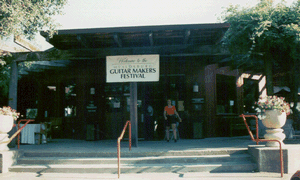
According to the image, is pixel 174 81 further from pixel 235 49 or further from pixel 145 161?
pixel 145 161

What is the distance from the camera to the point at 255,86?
13.3 m

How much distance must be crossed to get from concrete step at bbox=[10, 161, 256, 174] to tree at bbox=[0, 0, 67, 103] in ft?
11.6

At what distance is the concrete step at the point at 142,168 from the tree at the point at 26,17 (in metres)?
3.52

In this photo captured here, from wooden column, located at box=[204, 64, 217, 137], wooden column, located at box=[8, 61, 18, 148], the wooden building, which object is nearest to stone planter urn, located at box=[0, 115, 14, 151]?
wooden column, located at box=[8, 61, 18, 148]

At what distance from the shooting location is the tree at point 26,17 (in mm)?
6922

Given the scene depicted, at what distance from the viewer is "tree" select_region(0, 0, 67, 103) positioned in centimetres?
692

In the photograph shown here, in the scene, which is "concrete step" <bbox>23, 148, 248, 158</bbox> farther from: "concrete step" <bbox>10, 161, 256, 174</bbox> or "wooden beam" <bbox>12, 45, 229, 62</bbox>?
"wooden beam" <bbox>12, 45, 229, 62</bbox>

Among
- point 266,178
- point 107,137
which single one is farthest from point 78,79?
point 266,178

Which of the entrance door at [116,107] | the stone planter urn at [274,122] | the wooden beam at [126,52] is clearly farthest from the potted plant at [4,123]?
the stone planter urn at [274,122]

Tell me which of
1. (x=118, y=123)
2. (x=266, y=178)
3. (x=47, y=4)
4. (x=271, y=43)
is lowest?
(x=266, y=178)

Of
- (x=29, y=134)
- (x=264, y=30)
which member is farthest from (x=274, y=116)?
(x=29, y=134)

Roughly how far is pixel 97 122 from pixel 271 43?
703cm

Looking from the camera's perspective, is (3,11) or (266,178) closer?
(266,178)

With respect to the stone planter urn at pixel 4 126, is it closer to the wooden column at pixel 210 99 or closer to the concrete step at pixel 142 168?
the concrete step at pixel 142 168
